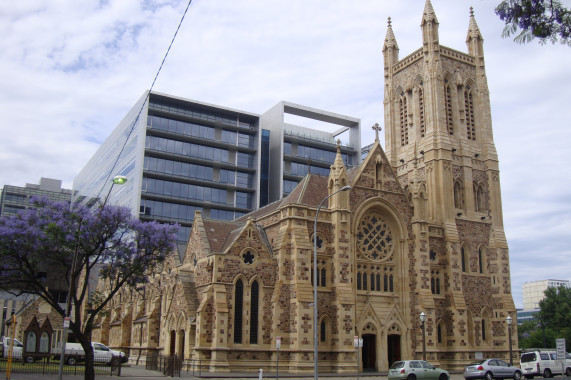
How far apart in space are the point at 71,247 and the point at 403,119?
35.1 m

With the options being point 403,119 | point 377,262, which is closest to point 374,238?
point 377,262

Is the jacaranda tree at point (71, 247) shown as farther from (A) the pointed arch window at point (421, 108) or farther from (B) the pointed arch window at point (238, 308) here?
(A) the pointed arch window at point (421, 108)

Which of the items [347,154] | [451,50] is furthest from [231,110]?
[451,50]

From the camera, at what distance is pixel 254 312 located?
3991cm

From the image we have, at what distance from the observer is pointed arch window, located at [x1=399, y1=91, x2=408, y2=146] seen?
182ft

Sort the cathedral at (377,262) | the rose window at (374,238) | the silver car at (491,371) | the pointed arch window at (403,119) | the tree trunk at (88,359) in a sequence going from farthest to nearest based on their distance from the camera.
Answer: the pointed arch window at (403,119) → the rose window at (374,238) → the cathedral at (377,262) → the silver car at (491,371) → the tree trunk at (88,359)

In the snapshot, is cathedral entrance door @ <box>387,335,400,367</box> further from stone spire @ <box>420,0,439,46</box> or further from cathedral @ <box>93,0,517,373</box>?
stone spire @ <box>420,0,439,46</box>

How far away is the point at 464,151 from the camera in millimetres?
52469

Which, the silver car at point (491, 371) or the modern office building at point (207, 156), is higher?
the modern office building at point (207, 156)

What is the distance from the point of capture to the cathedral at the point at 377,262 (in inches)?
1548

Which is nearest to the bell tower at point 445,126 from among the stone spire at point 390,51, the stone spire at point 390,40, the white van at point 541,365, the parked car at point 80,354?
the stone spire at point 390,51

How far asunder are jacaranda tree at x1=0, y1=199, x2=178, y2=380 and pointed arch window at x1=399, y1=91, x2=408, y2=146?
89.2 feet

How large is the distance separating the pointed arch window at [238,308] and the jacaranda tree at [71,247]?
5834 mm

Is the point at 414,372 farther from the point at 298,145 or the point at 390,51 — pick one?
the point at 298,145
